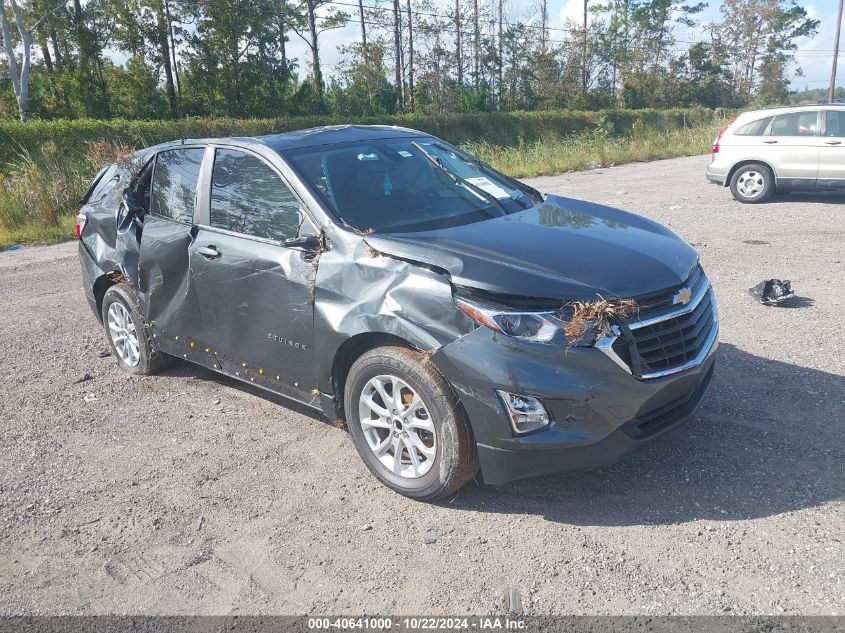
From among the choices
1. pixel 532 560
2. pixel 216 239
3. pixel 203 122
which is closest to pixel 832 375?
pixel 532 560

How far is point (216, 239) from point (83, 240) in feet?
6.63

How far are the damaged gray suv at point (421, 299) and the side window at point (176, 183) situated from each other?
17 millimetres

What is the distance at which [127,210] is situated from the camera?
549 centimetres

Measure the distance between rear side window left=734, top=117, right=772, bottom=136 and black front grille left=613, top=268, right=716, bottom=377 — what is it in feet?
33.6

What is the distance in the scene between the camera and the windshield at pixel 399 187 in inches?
167

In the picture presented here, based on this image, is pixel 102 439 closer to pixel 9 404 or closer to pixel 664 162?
pixel 9 404

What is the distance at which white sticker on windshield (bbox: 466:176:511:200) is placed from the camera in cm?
482

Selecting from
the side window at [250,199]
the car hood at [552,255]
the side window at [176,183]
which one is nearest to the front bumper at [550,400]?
the car hood at [552,255]

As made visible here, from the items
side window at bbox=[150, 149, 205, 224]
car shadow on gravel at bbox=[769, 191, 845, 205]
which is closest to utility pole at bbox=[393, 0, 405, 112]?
car shadow on gravel at bbox=[769, 191, 845, 205]

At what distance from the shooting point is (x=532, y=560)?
3297 mm

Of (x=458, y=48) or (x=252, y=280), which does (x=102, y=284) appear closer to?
(x=252, y=280)

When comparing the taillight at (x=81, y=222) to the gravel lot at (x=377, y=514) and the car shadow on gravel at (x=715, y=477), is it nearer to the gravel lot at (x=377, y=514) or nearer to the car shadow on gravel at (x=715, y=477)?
the gravel lot at (x=377, y=514)

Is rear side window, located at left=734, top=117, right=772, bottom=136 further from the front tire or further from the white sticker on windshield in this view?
the front tire

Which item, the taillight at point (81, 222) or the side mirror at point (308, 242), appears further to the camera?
the taillight at point (81, 222)
